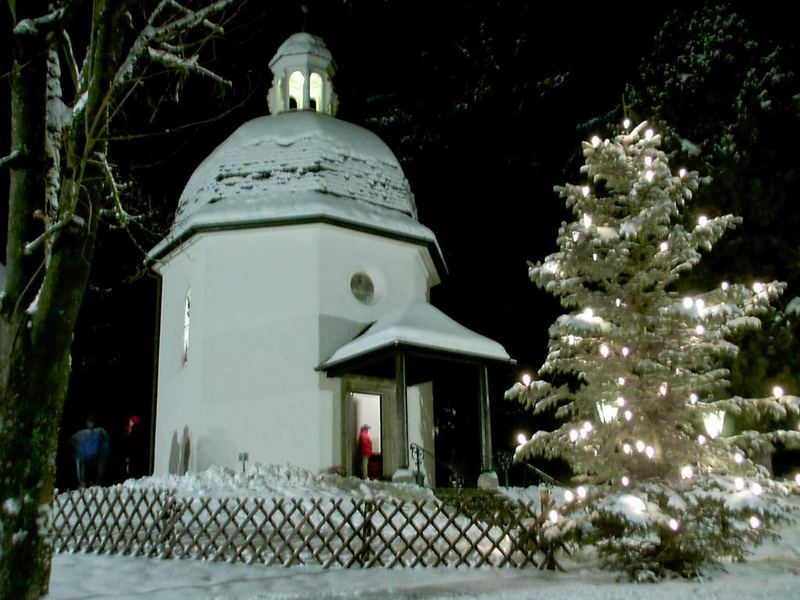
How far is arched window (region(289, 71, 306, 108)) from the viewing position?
19.6 meters

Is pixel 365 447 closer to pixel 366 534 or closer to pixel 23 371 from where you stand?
pixel 366 534

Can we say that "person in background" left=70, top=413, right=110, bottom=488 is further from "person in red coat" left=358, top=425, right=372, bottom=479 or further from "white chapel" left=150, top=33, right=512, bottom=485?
"person in red coat" left=358, top=425, right=372, bottom=479

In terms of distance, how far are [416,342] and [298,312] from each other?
2.96m

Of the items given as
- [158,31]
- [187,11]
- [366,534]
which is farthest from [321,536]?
[187,11]

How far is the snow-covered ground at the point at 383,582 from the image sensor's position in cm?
709

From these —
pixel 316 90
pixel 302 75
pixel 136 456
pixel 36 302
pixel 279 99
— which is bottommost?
pixel 136 456

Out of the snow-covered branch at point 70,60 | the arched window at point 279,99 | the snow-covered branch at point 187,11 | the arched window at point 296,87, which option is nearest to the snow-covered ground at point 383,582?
the snow-covered branch at point 70,60

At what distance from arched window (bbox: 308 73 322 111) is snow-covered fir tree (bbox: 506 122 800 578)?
465 inches

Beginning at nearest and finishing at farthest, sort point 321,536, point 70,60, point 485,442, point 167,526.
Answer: point 70,60 → point 321,536 → point 167,526 → point 485,442

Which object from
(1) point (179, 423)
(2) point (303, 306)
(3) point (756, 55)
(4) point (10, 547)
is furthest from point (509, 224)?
(4) point (10, 547)

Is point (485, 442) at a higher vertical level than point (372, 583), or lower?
higher

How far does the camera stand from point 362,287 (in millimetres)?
15914

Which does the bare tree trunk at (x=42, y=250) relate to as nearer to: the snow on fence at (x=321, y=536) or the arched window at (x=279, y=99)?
the snow on fence at (x=321, y=536)

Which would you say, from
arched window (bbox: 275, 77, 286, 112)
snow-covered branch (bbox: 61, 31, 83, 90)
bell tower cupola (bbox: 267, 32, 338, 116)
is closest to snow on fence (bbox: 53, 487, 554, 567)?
snow-covered branch (bbox: 61, 31, 83, 90)
